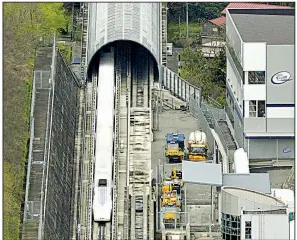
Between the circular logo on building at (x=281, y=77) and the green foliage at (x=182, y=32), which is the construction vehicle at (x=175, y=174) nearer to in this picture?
the circular logo on building at (x=281, y=77)

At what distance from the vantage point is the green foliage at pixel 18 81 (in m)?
73.0

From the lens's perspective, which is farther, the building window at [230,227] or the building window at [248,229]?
the building window at [230,227]

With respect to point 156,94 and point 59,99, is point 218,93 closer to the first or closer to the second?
point 156,94

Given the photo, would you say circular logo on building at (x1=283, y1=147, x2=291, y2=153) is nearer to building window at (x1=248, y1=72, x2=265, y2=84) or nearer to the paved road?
building window at (x1=248, y1=72, x2=265, y2=84)

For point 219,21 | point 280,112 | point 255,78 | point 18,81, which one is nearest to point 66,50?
point 18,81

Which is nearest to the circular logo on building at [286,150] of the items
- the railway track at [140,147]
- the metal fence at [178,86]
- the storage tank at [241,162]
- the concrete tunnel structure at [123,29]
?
the storage tank at [241,162]

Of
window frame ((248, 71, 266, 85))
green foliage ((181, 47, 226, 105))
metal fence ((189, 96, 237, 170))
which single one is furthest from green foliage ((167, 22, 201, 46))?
window frame ((248, 71, 266, 85))

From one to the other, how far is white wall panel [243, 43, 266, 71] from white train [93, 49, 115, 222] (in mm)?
10135

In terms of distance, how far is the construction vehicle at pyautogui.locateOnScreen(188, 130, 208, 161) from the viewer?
80.2m

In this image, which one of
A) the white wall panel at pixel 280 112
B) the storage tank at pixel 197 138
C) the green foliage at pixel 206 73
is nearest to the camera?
the white wall panel at pixel 280 112

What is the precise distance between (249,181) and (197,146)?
8388mm

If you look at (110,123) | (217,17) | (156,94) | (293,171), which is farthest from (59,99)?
(217,17)

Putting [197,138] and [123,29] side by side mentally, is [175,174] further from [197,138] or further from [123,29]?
[123,29]

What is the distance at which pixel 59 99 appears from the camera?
80000mm
